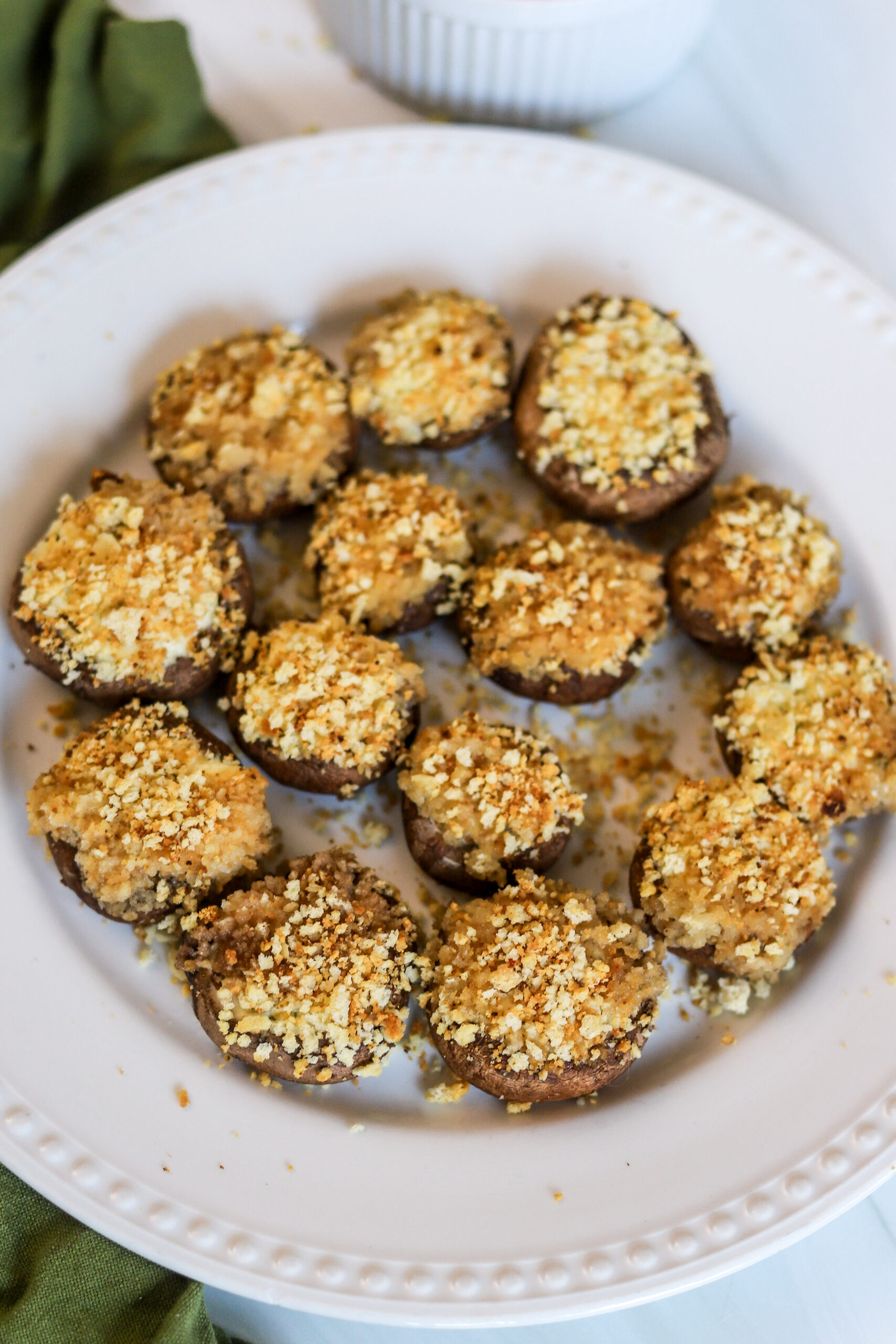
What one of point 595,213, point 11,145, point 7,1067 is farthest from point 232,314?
point 7,1067

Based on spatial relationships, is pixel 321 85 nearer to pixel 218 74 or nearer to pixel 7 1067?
pixel 218 74

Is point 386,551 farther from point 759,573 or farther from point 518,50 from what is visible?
point 518,50

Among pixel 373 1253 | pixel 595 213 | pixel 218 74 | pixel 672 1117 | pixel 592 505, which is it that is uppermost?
pixel 218 74

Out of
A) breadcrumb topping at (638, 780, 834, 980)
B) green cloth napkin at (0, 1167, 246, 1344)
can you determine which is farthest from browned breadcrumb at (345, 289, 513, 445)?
green cloth napkin at (0, 1167, 246, 1344)

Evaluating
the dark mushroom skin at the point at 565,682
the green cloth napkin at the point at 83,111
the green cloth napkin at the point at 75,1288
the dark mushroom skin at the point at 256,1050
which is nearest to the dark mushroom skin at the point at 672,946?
the dark mushroom skin at the point at 565,682

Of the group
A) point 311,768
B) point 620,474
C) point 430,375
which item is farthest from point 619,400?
point 311,768

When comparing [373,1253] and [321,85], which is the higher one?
[321,85]

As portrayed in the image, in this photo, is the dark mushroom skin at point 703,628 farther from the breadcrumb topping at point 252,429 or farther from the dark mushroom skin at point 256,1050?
the dark mushroom skin at point 256,1050

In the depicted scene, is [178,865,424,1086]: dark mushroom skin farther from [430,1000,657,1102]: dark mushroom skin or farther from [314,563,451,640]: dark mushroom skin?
[314,563,451,640]: dark mushroom skin
